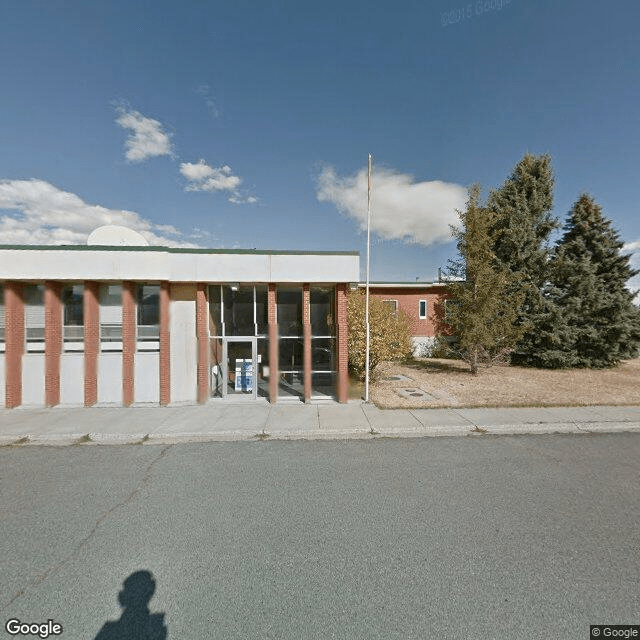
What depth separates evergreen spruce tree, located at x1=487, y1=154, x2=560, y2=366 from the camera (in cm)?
1841

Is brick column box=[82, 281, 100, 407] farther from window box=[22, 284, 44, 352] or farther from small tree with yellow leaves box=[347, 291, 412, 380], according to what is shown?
small tree with yellow leaves box=[347, 291, 412, 380]

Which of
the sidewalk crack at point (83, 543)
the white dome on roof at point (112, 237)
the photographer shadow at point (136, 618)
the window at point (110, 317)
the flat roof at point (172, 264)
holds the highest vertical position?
the white dome on roof at point (112, 237)

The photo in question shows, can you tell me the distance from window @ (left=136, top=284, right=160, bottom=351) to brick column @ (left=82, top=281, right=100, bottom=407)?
131cm

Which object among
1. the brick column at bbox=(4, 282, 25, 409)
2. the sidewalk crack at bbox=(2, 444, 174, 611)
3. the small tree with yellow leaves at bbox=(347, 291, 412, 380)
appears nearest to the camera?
the sidewalk crack at bbox=(2, 444, 174, 611)

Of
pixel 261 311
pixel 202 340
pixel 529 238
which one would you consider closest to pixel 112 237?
pixel 202 340

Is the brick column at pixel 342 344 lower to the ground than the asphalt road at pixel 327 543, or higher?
higher

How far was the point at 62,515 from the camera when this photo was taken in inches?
180

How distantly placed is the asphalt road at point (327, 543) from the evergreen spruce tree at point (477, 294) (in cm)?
969

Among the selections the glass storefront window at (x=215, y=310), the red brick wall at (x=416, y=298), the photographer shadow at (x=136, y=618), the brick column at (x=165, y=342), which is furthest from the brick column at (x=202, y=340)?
the red brick wall at (x=416, y=298)

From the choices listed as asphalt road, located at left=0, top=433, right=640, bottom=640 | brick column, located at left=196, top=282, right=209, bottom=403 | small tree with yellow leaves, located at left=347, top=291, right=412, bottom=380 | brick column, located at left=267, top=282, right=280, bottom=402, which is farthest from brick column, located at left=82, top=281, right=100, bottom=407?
small tree with yellow leaves, located at left=347, top=291, right=412, bottom=380

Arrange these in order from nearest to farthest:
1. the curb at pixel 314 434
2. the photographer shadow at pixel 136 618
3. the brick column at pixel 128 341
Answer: the photographer shadow at pixel 136 618 → the curb at pixel 314 434 → the brick column at pixel 128 341

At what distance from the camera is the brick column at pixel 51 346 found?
10.2 meters

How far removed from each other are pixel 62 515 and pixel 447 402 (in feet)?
33.7

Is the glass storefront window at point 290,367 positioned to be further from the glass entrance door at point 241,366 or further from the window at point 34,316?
the window at point 34,316
